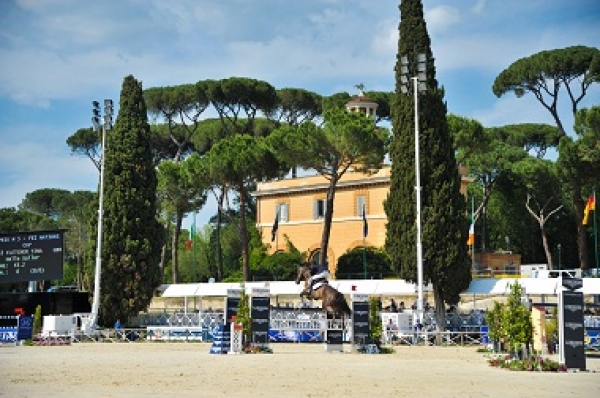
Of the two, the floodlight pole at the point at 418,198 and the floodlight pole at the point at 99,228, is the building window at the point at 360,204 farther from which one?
the floodlight pole at the point at 418,198

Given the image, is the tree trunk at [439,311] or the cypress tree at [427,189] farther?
the cypress tree at [427,189]

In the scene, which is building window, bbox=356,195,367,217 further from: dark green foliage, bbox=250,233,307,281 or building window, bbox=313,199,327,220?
dark green foliage, bbox=250,233,307,281

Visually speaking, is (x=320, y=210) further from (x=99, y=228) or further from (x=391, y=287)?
(x=99, y=228)

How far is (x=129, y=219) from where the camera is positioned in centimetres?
3862

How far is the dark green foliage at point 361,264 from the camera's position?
5472cm

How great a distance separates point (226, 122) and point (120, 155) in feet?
105

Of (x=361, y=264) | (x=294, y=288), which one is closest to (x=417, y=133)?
(x=294, y=288)

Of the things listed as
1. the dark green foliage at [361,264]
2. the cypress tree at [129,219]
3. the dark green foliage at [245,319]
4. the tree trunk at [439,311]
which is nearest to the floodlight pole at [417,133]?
the tree trunk at [439,311]

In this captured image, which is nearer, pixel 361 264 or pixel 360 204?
pixel 361 264

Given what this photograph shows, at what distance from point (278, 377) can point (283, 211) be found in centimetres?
4866

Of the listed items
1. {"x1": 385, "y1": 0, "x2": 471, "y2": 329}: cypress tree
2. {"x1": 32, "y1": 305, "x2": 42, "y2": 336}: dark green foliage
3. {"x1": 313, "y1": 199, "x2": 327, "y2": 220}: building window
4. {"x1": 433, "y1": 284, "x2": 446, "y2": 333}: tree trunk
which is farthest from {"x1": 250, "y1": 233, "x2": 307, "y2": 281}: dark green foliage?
{"x1": 32, "y1": 305, "x2": 42, "y2": 336}: dark green foliage

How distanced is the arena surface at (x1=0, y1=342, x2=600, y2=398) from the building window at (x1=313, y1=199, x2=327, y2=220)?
128 ft

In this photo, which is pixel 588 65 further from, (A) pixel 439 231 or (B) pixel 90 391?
(B) pixel 90 391

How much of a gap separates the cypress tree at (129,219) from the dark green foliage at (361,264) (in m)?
18.7
